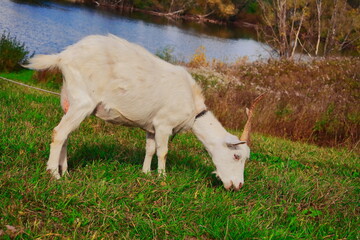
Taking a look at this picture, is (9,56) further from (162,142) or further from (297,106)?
(162,142)

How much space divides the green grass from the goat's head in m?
0.16

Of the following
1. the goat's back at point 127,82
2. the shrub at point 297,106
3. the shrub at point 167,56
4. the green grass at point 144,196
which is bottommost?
the shrub at point 167,56

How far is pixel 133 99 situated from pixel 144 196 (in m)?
1.12

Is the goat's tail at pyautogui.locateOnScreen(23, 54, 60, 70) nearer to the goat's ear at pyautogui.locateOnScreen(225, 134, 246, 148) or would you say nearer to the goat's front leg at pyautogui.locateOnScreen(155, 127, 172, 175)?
the goat's front leg at pyautogui.locateOnScreen(155, 127, 172, 175)

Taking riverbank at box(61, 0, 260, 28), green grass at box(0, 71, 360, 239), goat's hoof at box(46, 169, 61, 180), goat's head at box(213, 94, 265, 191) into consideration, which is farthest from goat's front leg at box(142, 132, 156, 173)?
riverbank at box(61, 0, 260, 28)

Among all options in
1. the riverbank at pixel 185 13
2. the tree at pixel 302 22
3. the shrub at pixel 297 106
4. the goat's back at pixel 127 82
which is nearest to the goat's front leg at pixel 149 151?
the goat's back at pixel 127 82

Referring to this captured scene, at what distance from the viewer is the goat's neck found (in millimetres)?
5367

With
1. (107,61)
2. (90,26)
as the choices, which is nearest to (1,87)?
(107,61)

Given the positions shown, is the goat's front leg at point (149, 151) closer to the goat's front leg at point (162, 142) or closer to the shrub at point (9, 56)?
the goat's front leg at point (162, 142)

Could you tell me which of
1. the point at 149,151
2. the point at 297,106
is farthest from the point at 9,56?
the point at 149,151

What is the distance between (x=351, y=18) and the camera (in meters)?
35.9

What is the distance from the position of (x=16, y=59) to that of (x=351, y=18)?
95.7 ft

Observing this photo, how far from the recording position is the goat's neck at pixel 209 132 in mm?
5367

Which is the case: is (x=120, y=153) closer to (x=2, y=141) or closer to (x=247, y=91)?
(x=2, y=141)
